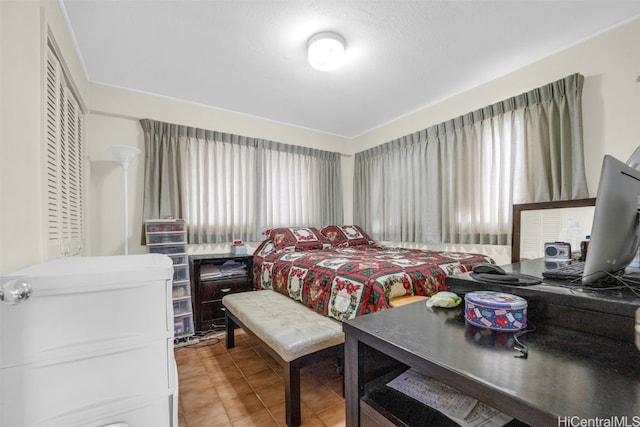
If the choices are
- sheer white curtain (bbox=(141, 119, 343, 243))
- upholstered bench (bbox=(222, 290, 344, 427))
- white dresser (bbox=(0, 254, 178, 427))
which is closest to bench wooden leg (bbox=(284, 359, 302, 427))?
upholstered bench (bbox=(222, 290, 344, 427))

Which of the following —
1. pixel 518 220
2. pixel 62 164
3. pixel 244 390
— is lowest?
pixel 244 390

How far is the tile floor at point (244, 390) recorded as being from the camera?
147 cm

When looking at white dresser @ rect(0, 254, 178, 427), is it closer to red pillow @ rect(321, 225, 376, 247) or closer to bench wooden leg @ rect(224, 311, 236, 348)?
bench wooden leg @ rect(224, 311, 236, 348)

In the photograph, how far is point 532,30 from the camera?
200 centimetres

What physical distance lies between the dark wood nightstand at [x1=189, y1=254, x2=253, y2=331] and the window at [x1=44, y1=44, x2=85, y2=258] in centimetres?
93

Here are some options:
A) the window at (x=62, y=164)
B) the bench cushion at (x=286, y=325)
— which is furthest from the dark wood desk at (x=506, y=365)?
the window at (x=62, y=164)

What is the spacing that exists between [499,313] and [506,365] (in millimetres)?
196

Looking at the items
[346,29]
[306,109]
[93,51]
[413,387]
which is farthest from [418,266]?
[93,51]

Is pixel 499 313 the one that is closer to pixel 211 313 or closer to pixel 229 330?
pixel 229 330

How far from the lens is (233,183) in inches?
130

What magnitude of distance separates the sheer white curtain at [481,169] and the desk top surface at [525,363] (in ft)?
7.11

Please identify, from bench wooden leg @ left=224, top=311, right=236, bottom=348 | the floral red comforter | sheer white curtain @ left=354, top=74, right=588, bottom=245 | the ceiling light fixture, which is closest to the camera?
the floral red comforter

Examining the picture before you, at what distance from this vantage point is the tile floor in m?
1.47

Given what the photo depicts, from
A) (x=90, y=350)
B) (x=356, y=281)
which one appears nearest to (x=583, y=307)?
(x=356, y=281)
